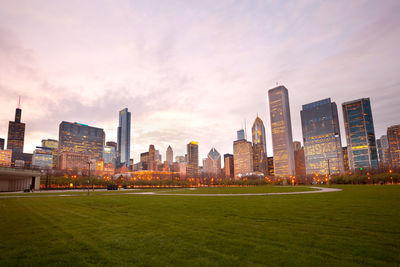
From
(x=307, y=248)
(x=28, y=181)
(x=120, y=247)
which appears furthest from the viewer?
(x=28, y=181)

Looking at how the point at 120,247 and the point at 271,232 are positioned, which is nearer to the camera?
the point at 120,247

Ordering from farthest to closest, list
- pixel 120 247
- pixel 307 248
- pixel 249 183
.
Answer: pixel 249 183 < pixel 120 247 < pixel 307 248

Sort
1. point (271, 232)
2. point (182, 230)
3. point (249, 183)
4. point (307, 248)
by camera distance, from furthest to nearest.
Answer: point (249, 183) < point (182, 230) < point (271, 232) < point (307, 248)

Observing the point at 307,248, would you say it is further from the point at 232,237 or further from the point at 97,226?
the point at 97,226

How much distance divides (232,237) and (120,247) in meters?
3.75

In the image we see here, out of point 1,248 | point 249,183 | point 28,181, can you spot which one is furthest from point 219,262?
point 249,183

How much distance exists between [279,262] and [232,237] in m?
2.66

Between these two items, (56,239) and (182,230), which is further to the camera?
(182,230)

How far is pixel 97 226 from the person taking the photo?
1068cm

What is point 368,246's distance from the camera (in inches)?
266

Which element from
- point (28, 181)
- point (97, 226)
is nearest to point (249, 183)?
point (28, 181)

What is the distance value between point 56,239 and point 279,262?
7.75 metres

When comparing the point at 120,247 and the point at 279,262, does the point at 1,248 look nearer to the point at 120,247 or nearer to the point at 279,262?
the point at 120,247

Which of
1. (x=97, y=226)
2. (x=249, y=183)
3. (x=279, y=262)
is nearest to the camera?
(x=279, y=262)
